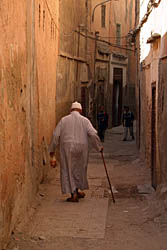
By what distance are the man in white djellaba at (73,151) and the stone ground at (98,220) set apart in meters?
0.30

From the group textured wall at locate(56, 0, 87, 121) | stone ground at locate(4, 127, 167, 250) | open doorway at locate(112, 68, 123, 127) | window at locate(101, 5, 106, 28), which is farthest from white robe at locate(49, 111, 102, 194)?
open doorway at locate(112, 68, 123, 127)

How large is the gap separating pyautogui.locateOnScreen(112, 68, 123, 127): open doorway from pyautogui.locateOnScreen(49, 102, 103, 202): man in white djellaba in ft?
53.5

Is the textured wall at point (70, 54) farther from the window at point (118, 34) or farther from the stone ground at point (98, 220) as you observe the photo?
the window at point (118, 34)

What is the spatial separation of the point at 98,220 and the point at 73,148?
1602mm

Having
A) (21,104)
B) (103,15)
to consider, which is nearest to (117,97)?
(103,15)

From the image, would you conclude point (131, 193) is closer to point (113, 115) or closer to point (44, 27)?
point (44, 27)

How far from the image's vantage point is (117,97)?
82.7ft

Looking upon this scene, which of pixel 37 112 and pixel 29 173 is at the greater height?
pixel 37 112

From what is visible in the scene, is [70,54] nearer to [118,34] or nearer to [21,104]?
[21,104]

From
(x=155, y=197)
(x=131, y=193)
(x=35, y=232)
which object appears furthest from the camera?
(x=131, y=193)

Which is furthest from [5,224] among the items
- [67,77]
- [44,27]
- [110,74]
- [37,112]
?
[110,74]

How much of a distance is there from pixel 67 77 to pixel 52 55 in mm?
2984

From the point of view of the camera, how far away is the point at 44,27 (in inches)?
357

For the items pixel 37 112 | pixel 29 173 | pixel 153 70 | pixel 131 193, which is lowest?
pixel 131 193
